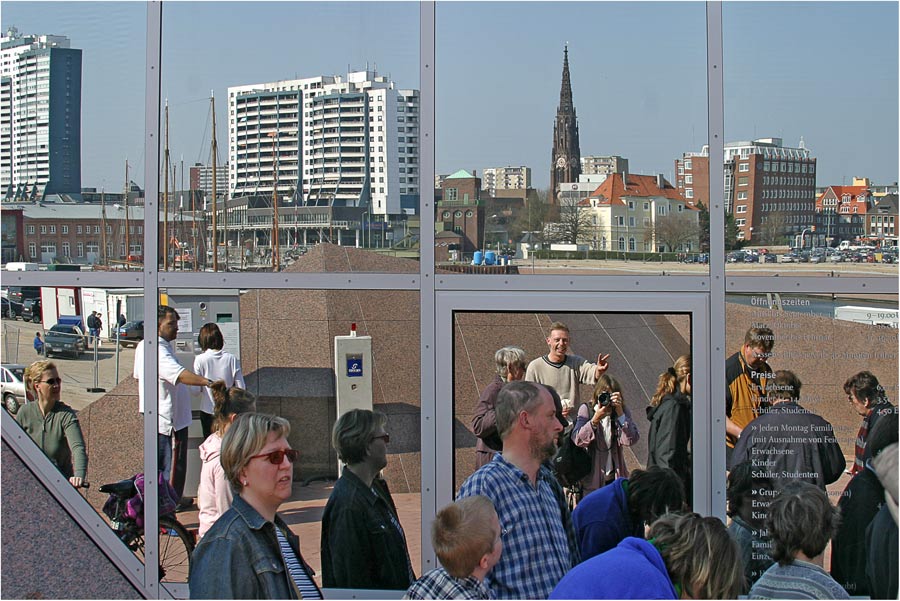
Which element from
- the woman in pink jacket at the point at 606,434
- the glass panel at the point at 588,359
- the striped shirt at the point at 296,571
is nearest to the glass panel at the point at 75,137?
the glass panel at the point at 588,359

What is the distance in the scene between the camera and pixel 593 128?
4000 millimetres

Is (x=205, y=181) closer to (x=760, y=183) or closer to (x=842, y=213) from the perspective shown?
(x=760, y=183)

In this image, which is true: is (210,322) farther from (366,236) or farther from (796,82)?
(796,82)

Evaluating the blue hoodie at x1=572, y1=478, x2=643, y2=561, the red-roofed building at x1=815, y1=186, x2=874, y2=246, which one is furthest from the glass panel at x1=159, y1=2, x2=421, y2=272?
the red-roofed building at x1=815, y1=186, x2=874, y2=246

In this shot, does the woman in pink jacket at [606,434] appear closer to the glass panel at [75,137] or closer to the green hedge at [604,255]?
the green hedge at [604,255]

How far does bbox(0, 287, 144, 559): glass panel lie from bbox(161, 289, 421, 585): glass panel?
1.05 ft

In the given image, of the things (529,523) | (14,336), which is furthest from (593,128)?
(14,336)

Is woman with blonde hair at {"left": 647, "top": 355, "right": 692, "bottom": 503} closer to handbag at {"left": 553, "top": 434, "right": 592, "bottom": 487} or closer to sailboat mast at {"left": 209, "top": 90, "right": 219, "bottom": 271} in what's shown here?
handbag at {"left": 553, "top": 434, "right": 592, "bottom": 487}

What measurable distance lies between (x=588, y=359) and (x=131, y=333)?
6.75 ft

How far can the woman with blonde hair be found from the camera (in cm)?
395

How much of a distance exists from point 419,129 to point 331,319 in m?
0.91

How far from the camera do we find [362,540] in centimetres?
371

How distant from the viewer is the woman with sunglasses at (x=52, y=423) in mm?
4359

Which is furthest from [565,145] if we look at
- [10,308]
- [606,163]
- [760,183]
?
[10,308]
